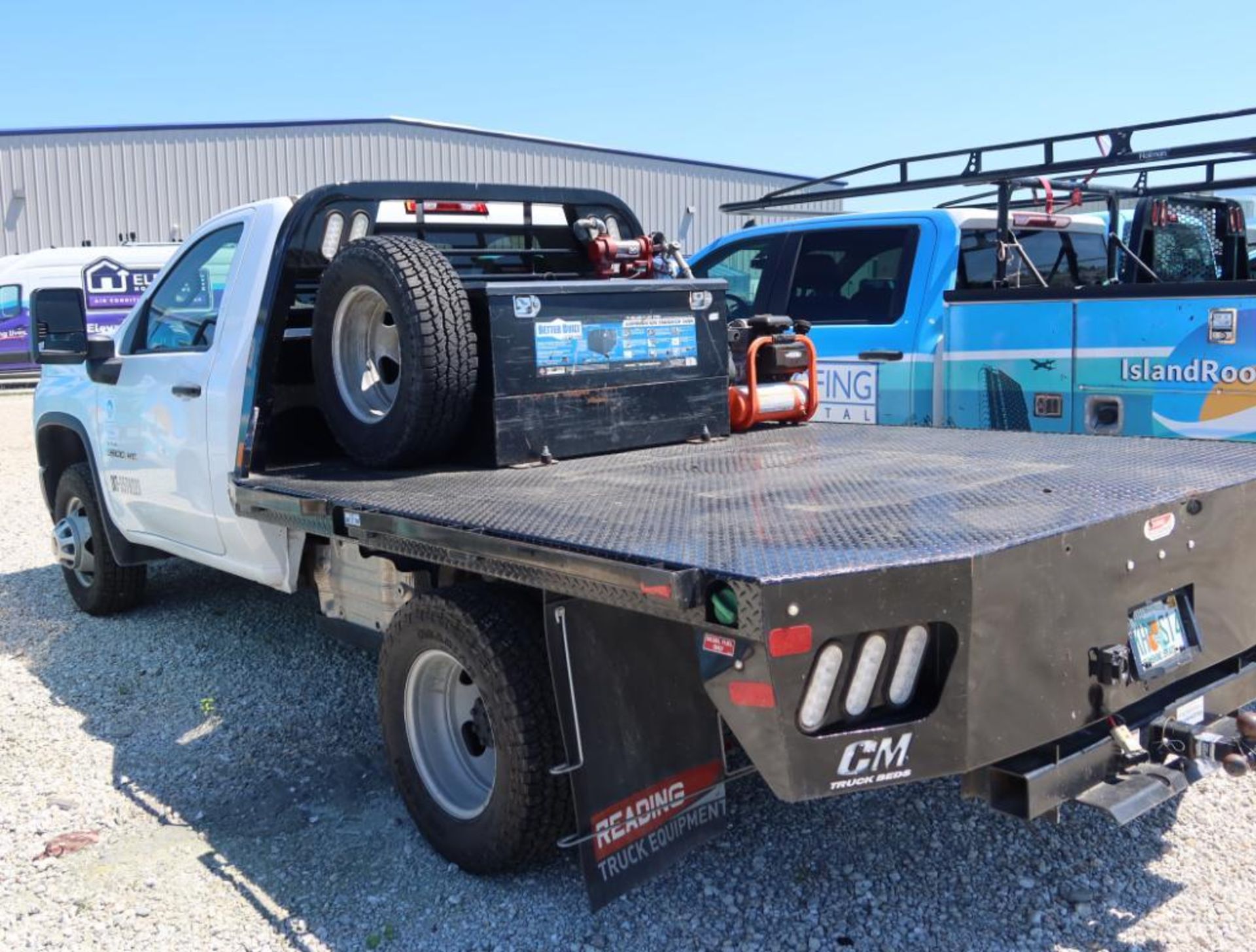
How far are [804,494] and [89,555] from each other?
14.5 ft

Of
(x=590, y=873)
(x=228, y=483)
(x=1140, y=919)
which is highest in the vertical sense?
(x=228, y=483)

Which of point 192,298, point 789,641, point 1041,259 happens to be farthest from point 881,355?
point 789,641

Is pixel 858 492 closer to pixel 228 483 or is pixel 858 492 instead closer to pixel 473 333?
pixel 473 333

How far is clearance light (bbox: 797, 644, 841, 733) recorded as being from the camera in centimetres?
246

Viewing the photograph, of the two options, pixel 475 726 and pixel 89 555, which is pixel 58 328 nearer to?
pixel 89 555

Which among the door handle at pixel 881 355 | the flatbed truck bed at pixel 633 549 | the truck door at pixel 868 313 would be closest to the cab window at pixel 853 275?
the truck door at pixel 868 313

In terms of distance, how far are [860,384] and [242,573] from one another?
3684 millimetres

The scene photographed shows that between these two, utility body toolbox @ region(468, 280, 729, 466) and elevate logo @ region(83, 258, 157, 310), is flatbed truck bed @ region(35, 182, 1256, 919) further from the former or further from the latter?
elevate logo @ region(83, 258, 157, 310)

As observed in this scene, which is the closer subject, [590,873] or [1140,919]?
[590,873]

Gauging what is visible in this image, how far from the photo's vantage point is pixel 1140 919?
318 centimetres

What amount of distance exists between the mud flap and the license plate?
1.07 m

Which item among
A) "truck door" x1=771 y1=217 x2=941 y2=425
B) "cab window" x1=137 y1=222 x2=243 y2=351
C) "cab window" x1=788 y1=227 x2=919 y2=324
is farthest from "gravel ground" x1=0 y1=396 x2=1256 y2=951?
"cab window" x1=788 y1=227 x2=919 y2=324

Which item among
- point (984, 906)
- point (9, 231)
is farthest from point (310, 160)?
point (984, 906)

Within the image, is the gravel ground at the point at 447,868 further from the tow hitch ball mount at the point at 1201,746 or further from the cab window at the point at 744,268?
the cab window at the point at 744,268
